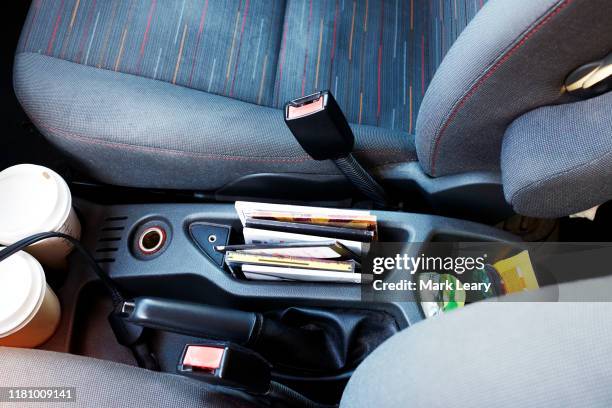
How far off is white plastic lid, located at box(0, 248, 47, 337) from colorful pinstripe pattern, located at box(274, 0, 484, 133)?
1.54ft

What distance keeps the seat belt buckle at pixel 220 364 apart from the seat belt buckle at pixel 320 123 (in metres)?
0.30

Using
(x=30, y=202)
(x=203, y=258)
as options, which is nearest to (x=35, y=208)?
(x=30, y=202)

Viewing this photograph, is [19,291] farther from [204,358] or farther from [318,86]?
[318,86]

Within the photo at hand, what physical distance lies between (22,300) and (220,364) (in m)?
0.34

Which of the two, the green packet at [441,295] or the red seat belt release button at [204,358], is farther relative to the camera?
the green packet at [441,295]

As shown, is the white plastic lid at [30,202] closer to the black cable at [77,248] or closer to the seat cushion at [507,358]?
the black cable at [77,248]

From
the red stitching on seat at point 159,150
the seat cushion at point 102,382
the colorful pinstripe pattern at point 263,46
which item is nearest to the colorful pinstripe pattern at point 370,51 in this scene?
the colorful pinstripe pattern at point 263,46

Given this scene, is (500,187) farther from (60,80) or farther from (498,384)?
(60,80)

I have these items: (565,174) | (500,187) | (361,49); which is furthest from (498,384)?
(361,49)

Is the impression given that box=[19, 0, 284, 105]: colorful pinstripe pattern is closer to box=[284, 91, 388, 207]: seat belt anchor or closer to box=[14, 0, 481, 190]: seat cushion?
box=[14, 0, 481, 190]: seat cushion

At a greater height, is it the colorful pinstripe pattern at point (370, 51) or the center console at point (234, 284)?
the colorful pinstripe pattern at point (370, 51)

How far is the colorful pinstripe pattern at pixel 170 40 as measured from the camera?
916 millimetres

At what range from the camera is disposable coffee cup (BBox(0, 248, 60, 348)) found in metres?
0.74

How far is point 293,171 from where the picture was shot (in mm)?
857
